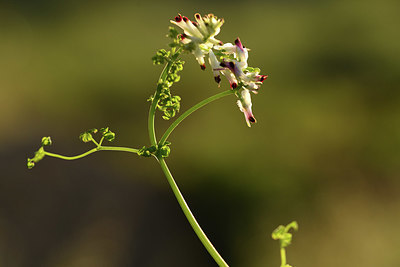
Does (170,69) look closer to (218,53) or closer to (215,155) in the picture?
(218,53)

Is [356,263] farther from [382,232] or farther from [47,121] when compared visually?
[47,121]

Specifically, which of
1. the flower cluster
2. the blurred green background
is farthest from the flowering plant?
the blurred green background

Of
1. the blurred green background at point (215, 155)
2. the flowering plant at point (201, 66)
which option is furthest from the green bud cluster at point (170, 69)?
the blurred green background at point (215, 155)

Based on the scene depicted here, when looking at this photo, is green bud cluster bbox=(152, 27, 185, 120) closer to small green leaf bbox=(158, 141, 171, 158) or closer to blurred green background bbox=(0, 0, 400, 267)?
small green leaf bbox=(158, 141, 171, 158)

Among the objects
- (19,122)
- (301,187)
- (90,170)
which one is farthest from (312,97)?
(19,122)

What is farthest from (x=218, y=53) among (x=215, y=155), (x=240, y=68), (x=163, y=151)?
(x=215, y=155)

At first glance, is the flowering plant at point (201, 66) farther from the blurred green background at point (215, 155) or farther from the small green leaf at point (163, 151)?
the blurred green background at point (215, 155)
